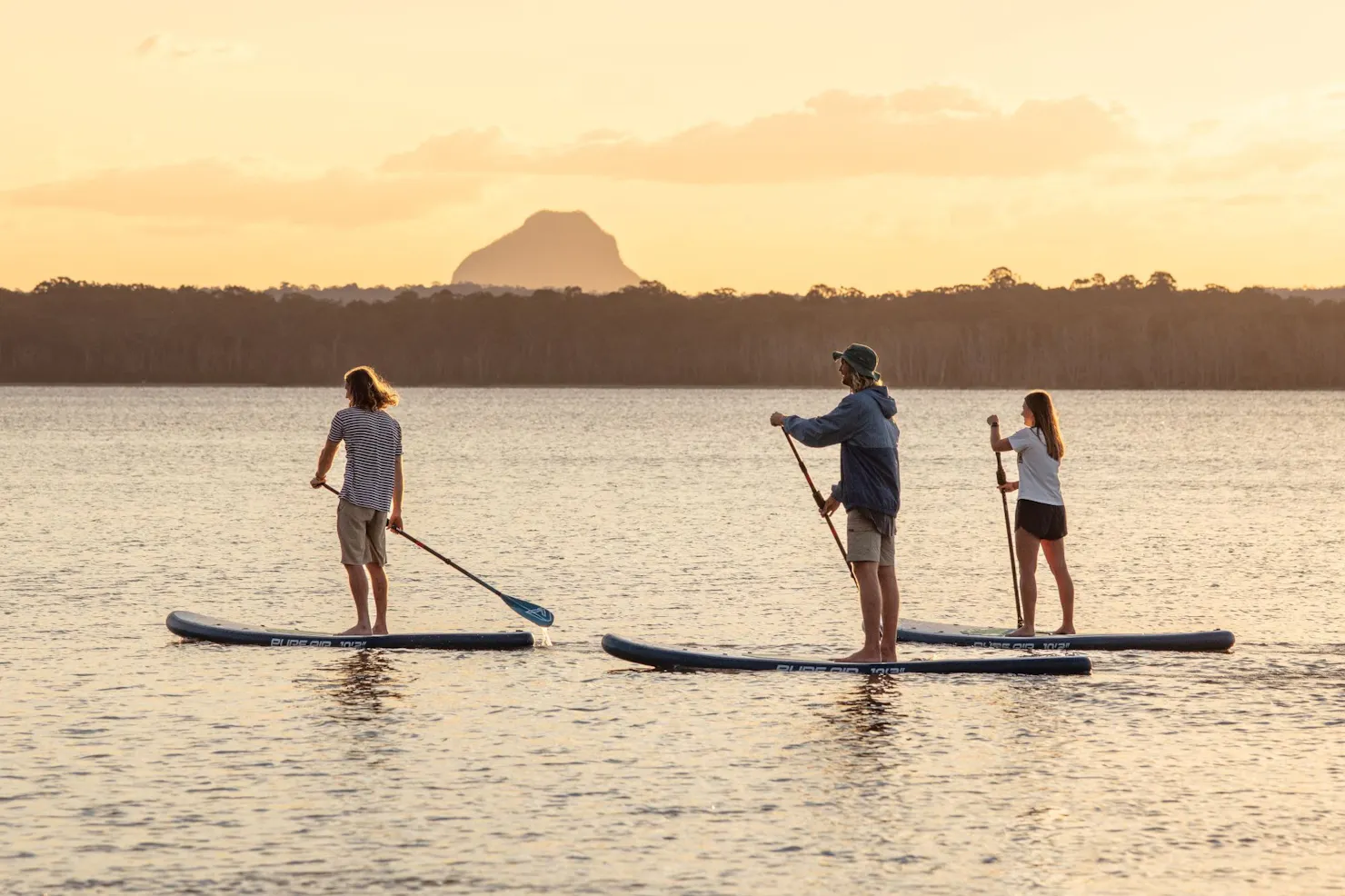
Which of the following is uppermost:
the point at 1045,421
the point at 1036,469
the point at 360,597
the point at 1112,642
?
the point at 1045,421

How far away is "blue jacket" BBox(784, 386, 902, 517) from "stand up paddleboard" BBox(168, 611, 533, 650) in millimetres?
3730

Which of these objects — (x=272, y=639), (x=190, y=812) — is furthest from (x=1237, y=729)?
(x=272, y=639)

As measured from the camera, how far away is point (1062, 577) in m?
15.6

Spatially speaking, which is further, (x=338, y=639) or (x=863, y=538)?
(x=338, y=639)

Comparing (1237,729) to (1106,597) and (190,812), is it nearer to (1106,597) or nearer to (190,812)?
(190,812)

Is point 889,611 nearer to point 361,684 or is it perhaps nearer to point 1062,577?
point 1062,577

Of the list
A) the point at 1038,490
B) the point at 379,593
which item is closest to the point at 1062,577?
the point at 1038,490

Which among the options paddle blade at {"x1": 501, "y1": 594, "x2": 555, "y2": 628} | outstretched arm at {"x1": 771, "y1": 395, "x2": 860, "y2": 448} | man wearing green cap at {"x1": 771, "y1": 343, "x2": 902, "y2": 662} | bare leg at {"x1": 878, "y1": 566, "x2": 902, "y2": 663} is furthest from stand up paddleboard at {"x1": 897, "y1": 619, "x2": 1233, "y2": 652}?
paddle blade at {"x1": 501, "y1": 594, "x2": 555, "y2": 628}

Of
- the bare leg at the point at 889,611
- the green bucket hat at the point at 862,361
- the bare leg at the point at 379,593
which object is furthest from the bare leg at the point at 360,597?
the green bucket hat at the point at 862,361

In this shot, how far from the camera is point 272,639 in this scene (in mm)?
15664

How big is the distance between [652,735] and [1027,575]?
485 cm

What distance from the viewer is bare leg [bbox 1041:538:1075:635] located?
15.3 metres

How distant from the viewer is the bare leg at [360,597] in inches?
597

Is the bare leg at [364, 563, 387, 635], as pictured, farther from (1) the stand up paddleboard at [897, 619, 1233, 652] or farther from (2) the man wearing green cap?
(1) the stand up paddleboard at [897, 619, 1233, 652]
